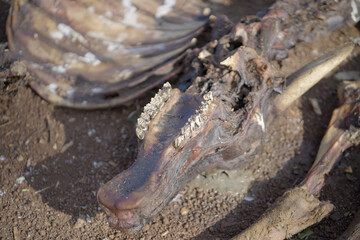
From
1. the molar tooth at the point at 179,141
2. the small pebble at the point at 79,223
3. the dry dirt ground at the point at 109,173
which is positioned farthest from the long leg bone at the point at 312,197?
the small pebble at the point at 79,223

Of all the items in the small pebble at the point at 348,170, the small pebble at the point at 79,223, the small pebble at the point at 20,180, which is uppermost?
the small pebble at the point at 348,170

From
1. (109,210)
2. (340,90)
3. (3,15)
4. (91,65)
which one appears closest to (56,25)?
(91,65)

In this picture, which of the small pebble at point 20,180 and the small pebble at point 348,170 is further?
the small pebble at point 348,170

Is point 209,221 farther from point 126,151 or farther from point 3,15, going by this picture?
point 3,15

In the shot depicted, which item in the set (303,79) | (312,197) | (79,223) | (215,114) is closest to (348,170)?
(312,197)

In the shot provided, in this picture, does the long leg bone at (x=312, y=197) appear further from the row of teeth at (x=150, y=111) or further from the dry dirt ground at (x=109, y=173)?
the row of teeth at (x=150, y=111)

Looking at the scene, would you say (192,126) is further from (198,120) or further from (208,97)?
(208,97)

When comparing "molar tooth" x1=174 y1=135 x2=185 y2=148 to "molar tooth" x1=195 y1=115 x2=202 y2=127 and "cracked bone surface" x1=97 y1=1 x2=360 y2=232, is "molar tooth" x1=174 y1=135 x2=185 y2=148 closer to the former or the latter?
"cracked bone surface" x1=97 y1=1 x2=360 y2=232
